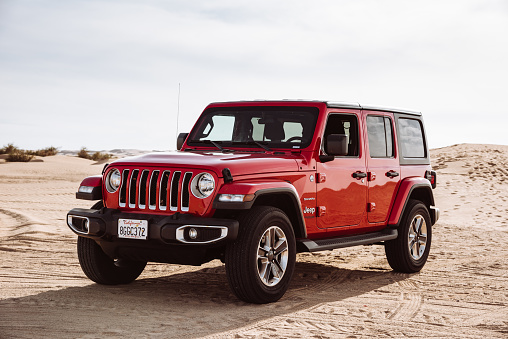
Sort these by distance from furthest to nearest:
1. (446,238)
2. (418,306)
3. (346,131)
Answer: (446,238) < (346,131) < (418,306)

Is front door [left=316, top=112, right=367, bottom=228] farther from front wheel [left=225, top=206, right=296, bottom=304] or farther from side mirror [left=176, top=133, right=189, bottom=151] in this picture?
side mirror [left=176, top=133, right=189, bottom=151]

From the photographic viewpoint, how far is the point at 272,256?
6.72 m

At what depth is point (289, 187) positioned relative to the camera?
6848 millimetres

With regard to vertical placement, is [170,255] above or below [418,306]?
above

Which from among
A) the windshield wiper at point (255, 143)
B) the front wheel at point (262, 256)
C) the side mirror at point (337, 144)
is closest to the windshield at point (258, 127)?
the windshield wiper at point (255, 143)

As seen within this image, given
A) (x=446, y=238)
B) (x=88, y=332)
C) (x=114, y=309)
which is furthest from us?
(x=446, y=238)

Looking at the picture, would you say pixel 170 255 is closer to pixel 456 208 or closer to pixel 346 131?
pixel 346 131

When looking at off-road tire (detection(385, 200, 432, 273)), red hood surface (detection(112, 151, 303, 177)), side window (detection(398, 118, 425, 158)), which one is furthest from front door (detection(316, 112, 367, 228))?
side window (detection(398, 118, 425, 158))

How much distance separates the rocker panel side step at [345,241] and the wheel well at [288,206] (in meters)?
0.12

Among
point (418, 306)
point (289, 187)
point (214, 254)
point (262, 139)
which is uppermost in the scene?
point (262, 139)

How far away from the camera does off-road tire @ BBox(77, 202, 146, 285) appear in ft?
24.2

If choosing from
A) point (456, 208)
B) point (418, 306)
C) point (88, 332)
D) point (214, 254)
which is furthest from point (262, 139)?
point (456, 208)

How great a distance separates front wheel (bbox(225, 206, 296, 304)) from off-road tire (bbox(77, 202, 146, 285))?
1.69m

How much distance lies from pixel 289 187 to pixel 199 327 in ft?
5.78
